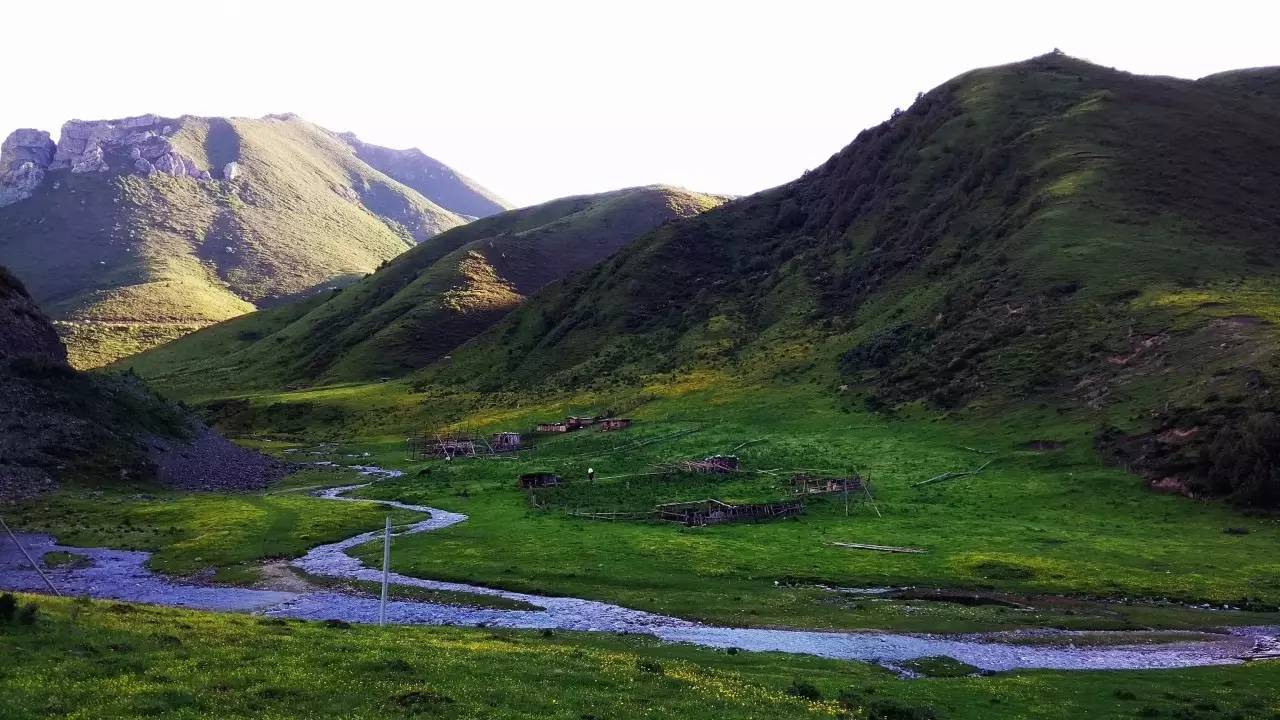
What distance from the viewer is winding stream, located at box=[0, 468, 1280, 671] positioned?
136ft

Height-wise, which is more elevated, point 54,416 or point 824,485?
point 54,416

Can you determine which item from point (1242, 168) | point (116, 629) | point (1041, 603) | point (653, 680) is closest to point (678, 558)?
point (1041, 603)

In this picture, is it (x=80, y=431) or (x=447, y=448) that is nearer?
(x=80, y=431)

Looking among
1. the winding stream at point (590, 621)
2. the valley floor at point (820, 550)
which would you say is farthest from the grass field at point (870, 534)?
the winding stream at point (590, 621)

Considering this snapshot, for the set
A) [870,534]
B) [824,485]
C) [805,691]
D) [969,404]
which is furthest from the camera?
[969,404]

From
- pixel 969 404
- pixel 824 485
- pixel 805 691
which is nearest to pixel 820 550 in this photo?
pixel 824 485

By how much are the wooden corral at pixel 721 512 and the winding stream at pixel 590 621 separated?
2627cm

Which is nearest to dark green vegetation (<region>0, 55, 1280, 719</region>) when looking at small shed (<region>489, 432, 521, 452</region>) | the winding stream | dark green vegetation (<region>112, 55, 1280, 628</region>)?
dark green vegetation (<region>112, 55, 1280, 628</region>)

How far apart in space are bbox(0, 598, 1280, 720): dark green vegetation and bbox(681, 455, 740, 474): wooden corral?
58362 millimetres

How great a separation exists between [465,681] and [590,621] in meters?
21.2

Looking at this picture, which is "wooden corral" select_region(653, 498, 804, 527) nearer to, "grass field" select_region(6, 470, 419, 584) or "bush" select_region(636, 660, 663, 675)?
"grass field" select_region(6, 470, 419, 584)

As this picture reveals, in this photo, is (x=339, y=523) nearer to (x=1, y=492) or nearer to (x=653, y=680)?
(x=1, y=492)

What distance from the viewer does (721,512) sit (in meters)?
78.6

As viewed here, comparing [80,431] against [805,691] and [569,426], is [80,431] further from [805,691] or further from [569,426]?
[805,691]
